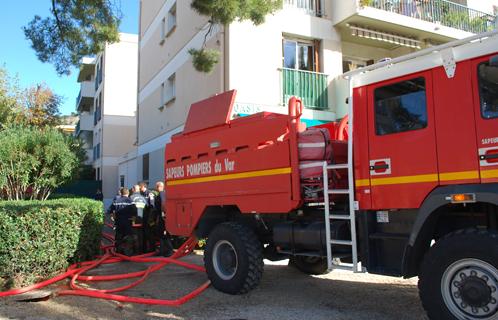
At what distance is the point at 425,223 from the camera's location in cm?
452

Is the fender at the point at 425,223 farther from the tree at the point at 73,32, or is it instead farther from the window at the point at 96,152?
the window at the point at 96,152

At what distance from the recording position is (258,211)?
6219 mm

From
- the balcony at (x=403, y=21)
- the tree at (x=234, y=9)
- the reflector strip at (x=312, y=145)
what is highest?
the balcony at (x=403, y=21)

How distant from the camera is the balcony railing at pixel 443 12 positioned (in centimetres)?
1516

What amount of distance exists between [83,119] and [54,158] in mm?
30918

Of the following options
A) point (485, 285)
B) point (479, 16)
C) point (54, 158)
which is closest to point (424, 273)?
point (485, 285)

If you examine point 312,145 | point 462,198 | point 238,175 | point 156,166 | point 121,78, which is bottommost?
point 462,198

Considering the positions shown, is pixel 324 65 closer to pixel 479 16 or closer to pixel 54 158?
pixel 479 16

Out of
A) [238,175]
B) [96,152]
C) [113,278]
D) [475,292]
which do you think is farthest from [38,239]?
[96,152]

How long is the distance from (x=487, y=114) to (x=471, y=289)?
61.8 inches

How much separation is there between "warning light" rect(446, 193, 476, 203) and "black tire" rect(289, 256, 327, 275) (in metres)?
3.40

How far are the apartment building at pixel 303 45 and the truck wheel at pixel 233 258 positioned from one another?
6.36 meters

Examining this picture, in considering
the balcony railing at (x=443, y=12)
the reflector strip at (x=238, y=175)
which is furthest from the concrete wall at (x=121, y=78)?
the reflector strip at (x=238, y=175)

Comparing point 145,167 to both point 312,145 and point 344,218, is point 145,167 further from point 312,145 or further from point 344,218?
point 344,218
